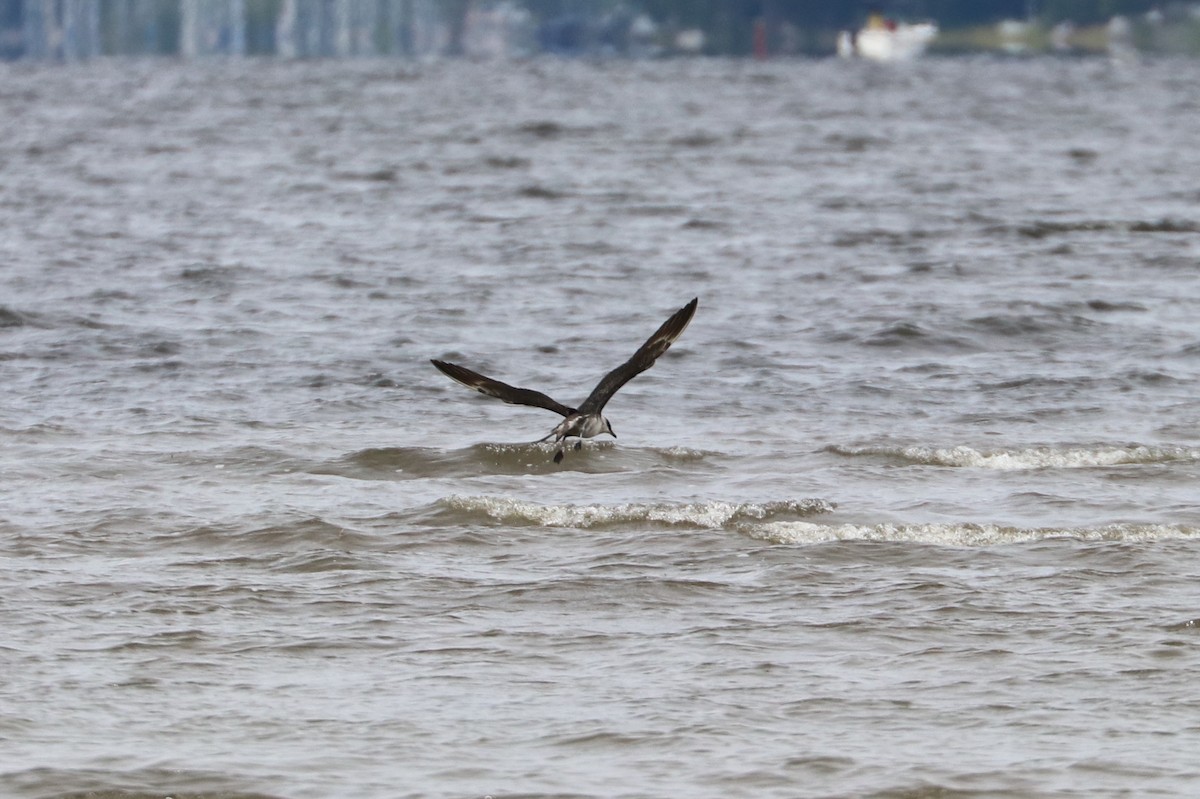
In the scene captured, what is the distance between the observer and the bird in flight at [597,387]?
947 centimetres

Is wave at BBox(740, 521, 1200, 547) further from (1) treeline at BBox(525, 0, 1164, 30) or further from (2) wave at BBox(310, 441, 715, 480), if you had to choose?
(1) treeline at BBox(525, 0, 1164, 30)

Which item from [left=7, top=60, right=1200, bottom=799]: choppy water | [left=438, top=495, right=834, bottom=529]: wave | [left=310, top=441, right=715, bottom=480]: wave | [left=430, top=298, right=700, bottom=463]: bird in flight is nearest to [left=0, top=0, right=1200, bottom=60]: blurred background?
[left=7, top=60, right=1200, bottom=799]: choppy water

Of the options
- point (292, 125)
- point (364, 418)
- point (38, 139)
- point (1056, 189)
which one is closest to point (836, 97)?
point (292, 125)

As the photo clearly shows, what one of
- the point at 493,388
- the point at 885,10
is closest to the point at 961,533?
the point at 493,388

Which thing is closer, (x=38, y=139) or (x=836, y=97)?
(x=38, y=139)

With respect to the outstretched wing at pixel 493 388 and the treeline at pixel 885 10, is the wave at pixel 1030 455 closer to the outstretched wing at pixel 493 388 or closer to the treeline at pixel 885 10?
the outstretched wing at pixel 493 388

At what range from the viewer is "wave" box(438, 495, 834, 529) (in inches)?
401

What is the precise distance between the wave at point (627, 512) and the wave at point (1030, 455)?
58.7 inches

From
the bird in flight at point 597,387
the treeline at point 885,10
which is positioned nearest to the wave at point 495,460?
the bird in flight at point 597,387

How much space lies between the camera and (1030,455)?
11.9 metres

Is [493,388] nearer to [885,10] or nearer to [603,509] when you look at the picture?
[603,509]

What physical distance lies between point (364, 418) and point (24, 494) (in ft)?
10.1

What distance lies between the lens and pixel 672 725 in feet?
23.2

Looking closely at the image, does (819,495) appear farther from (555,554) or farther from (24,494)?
(24,494)
